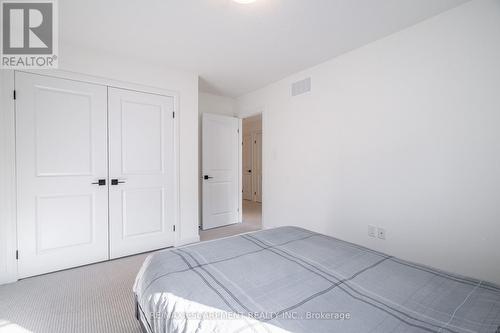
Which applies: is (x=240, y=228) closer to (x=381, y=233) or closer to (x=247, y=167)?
(x=381, y=233)

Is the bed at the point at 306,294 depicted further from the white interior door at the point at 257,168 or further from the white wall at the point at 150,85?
the white interior door at the point at 257,168

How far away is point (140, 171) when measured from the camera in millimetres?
2812

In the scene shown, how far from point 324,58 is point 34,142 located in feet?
10.8

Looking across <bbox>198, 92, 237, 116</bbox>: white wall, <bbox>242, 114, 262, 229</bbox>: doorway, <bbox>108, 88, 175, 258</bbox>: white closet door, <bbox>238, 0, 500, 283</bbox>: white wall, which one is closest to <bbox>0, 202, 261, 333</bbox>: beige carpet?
<bbox>108, 88, 175, 258</bbox>: white closet door

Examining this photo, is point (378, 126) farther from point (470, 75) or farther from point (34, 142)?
point (34, 142)

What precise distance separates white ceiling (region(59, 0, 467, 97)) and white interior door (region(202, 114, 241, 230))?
1264mm

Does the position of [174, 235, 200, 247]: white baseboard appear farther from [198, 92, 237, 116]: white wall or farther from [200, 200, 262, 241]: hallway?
[198, 92, 237, 116]: white wall

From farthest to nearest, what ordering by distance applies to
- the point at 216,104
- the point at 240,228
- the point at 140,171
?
the point at 216,104, the point at 240,228, the point at 140,171

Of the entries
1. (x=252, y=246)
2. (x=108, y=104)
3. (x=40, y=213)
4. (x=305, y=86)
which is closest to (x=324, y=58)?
(x=305, y=86)

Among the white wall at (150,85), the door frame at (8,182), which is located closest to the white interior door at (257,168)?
the white wall at (150,85)

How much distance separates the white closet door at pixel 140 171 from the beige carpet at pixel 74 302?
413 millimetres

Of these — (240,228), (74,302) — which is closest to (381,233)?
(240,228)

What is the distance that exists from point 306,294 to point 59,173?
269 cm

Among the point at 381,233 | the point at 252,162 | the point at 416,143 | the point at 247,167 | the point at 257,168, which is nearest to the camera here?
the point at 416,143
